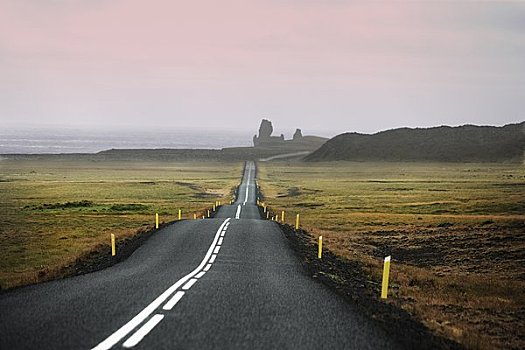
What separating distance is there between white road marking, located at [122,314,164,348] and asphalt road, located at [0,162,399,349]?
15 mm

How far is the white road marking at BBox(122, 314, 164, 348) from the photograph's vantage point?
7.44m

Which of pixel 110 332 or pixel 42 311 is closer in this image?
pixel 110 332

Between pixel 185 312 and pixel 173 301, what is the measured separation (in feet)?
3.41

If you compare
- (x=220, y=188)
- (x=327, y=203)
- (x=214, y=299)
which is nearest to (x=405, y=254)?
(x=214, y=299)

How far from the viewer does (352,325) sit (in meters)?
9.28

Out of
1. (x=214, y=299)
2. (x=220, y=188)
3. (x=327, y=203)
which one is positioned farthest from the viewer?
(x=220, y=188)

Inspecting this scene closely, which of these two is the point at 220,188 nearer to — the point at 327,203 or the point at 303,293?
the point at 327,203

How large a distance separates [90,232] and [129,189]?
5259 cm

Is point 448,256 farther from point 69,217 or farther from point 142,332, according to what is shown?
point 69,217

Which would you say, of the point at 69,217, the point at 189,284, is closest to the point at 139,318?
the point at 189,284

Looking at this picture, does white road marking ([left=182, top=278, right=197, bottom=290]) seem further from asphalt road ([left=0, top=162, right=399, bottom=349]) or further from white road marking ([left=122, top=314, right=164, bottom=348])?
white road marking ([left=122, top=314, right=164, bottom=348])

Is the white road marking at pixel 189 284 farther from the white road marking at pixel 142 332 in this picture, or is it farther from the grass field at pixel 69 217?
the grass field at pixel 69 217

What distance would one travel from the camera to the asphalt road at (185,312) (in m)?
7.82

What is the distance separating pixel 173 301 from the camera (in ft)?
34.9
